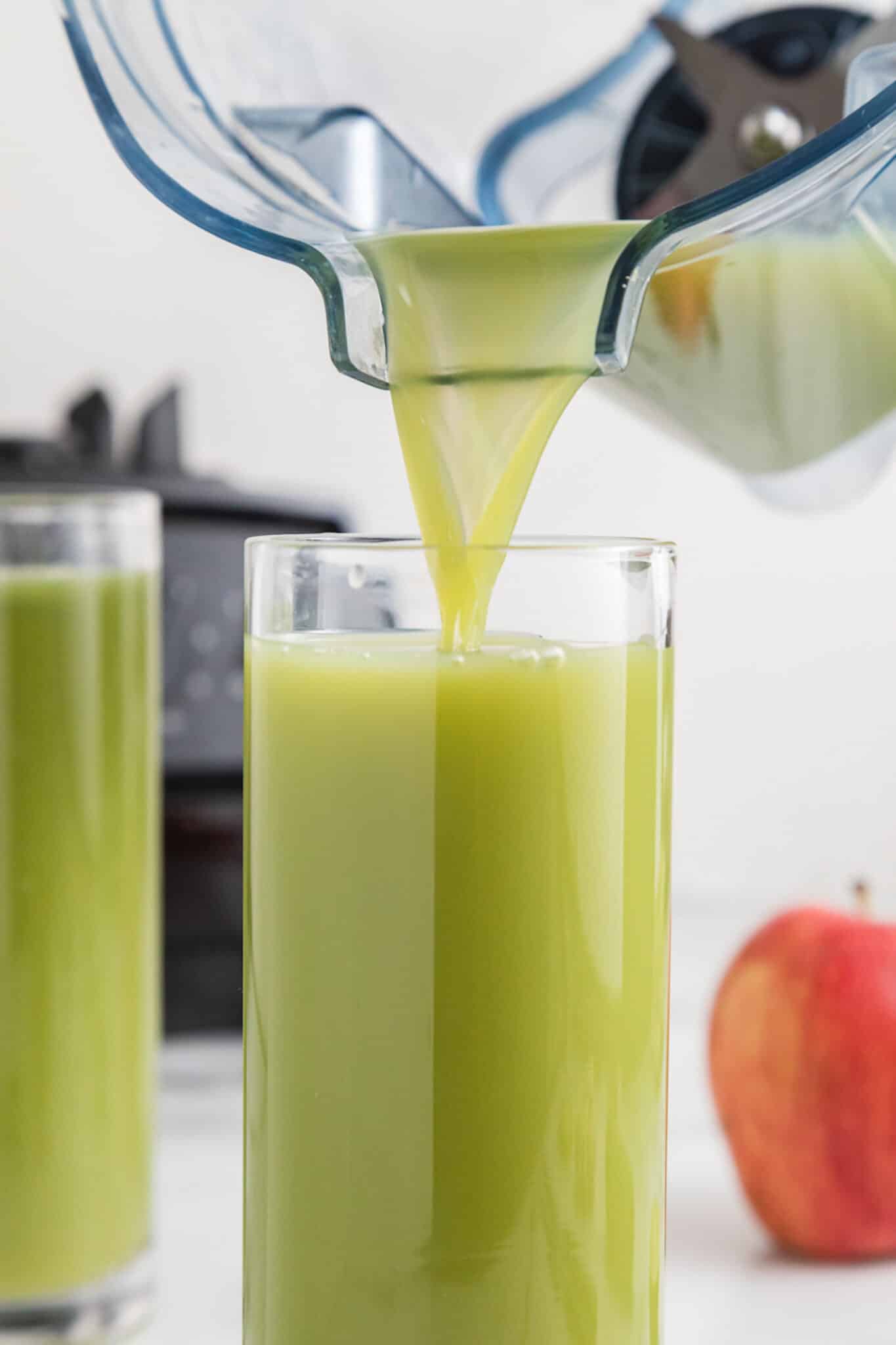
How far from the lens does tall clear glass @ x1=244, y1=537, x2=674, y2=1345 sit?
0.50 metres

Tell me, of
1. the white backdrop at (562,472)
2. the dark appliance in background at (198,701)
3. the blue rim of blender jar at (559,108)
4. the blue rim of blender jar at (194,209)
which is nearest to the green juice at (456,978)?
the blue rim of blender jar at (194,209)

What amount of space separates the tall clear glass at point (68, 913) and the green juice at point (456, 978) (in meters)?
0.24

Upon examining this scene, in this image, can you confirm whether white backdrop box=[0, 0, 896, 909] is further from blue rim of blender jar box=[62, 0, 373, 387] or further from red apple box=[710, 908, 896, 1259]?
blue rim of blender jar box=[62, 0, 373, 387]

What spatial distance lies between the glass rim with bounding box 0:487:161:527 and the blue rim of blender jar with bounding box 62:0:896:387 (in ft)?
0.67

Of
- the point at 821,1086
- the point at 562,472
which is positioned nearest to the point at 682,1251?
the point at 821,1086

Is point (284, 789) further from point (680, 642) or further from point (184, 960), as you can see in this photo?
point (680, 642)

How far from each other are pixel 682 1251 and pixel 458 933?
0.39 meters

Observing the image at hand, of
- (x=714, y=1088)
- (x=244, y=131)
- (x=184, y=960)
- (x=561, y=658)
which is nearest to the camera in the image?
(x=561, y=658)

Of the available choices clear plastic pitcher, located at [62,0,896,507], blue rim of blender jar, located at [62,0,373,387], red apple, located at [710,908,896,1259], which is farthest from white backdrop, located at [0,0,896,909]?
blue rim of blender jar, located at [62,0,373,387]

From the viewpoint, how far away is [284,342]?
151 cm

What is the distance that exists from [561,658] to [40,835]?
1.07ft

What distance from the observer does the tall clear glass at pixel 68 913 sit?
74cm

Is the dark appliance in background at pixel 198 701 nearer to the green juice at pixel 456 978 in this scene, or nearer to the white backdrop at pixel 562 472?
the white backdrop at pixel 562 472

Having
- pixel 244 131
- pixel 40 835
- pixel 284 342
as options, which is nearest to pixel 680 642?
pixel 284 342
